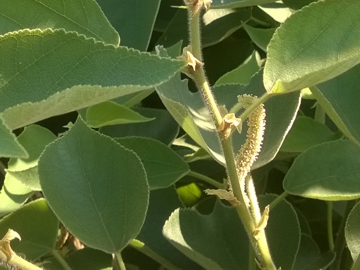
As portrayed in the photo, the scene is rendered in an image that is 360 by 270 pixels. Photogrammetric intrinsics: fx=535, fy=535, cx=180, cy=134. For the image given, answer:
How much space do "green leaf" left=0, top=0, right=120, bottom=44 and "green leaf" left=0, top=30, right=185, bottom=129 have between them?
0.07 meters

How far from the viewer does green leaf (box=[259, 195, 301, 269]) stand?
492 millimetres

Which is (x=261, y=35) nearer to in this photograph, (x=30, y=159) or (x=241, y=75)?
(x=241, y=75)

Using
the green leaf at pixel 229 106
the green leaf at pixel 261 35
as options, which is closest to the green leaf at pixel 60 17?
the green leaf at pixel 229 106

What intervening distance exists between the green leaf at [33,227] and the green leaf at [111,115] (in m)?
0.09

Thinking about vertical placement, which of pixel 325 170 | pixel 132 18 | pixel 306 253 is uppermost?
pixel 132 18

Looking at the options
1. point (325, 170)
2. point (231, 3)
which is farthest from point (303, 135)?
point (231, 3)

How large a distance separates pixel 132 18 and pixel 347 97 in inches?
9.1

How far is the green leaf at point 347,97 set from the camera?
432mm

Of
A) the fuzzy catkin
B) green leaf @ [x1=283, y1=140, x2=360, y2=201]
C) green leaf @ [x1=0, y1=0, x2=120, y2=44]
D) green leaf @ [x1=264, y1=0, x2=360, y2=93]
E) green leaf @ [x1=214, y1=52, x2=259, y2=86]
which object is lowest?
green leaf @ [x1=283, y1=140, x2=360, y2=201]

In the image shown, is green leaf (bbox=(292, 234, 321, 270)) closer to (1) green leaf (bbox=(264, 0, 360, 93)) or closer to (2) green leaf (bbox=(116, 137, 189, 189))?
(2) green leaf (bbox=(116, 137, 189, 189))

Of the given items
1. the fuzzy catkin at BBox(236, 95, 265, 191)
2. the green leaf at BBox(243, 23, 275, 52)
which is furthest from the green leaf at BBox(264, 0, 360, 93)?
the green leaf at BBox(243, 23, 275, 52)

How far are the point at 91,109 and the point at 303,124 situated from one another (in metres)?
0.20

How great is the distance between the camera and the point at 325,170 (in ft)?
1.53

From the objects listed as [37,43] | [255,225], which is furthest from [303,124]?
[37,43]
